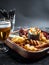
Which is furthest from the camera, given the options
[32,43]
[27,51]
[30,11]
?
[30,11]

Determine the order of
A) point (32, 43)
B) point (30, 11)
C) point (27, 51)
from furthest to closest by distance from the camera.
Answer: point (30, 11) → point (32, 43) → point (27, 51)

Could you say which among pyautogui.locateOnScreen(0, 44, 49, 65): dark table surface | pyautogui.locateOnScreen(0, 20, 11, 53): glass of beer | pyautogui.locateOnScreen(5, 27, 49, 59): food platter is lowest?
pyautogui.locateOnScreen(0, 44, 49, 65): dark table surface

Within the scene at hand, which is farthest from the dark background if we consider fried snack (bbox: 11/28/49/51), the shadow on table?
the shadow on table

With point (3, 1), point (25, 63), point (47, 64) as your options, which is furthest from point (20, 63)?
point (3, 1)

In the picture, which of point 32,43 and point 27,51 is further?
Answer: point 32,43

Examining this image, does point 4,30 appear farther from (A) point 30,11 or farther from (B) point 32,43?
(A) point 30,11

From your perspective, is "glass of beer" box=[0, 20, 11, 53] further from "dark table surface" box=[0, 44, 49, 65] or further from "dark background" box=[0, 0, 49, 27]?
"dark background" box=[0, 0, 49, 27]

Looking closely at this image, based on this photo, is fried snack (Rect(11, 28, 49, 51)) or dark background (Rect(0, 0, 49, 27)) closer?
fried snack (Rect(11, 28, 49, 51))

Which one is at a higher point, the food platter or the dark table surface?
the food platter

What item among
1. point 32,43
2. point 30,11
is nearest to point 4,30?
point 32,43

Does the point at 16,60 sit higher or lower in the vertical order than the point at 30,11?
lower
